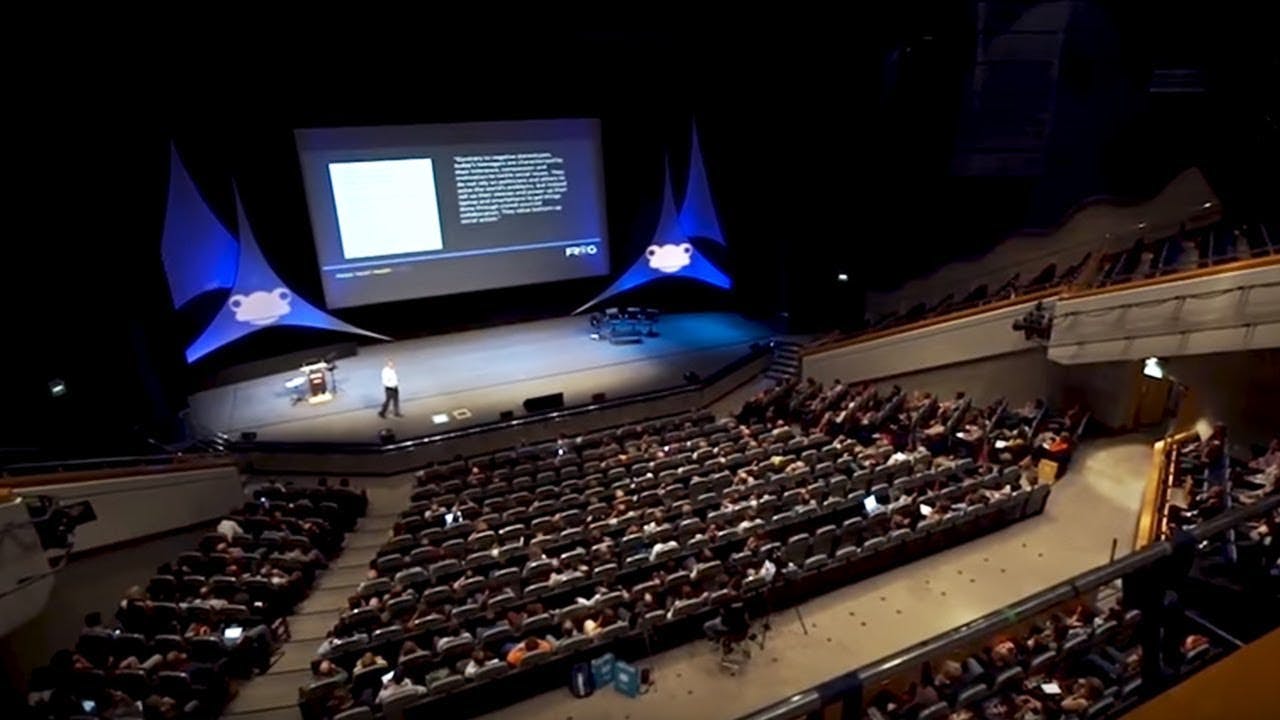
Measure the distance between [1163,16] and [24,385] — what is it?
25832 millimetres

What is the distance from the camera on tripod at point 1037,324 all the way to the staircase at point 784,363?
5.65 m

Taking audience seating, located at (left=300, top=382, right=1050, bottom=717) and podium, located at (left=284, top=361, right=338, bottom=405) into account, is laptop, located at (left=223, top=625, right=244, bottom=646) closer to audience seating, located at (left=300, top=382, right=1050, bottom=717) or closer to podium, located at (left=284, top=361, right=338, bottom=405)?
audience seating, located at (left=300, top=382, right=1050, bottom=717)

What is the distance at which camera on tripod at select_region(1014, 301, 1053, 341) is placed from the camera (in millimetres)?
14461

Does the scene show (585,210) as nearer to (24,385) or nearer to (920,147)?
(920,147)

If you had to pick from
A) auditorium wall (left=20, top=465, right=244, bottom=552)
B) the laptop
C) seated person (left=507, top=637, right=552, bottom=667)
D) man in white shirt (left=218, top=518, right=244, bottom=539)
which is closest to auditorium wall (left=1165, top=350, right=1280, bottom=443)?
seated person (left=507, top=637, right=552, bottom=667)

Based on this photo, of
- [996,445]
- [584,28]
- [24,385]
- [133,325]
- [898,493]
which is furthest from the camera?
[584,28]

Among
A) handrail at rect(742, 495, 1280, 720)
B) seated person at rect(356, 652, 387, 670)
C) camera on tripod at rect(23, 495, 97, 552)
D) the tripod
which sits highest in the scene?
handrail at rect(742, 495, 1280, 720)

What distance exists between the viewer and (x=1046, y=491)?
11789 mm

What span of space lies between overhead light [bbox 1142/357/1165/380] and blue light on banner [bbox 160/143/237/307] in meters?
20.6

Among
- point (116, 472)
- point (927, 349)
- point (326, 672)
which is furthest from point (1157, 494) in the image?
point (116, 472)

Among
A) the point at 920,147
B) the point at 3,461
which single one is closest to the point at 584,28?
the point at 920,147

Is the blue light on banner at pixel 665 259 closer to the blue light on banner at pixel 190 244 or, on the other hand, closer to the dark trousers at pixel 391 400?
the dark trousers at pixel 391 400

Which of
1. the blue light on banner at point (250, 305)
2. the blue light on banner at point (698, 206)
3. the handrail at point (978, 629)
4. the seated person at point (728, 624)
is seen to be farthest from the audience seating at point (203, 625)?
the blue light on banner at point (698, 206)

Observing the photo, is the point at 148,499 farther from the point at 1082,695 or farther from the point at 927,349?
the point at 927,349
